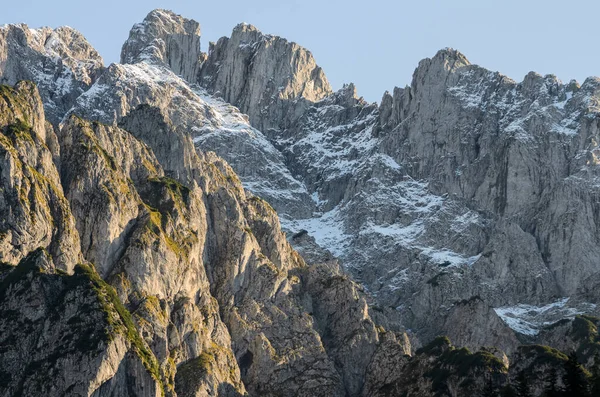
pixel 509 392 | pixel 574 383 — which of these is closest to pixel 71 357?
pixel 509 392

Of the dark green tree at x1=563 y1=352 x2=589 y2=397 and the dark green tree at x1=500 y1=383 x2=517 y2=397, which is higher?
the dark green tree at x1=563 y1=352 x2=589 y2=397

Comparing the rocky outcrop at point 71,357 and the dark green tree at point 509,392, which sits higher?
the rocky outcrop at point 71,357

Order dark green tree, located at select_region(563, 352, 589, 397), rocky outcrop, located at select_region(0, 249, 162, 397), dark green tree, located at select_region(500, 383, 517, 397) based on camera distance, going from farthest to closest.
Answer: rocky outcrop, located at select_region(0, 249, 162, 397), dark green tree, located at select_region(500, 383, 517, 397), dark green tree, located at select_region(563, 352, 589, 397)

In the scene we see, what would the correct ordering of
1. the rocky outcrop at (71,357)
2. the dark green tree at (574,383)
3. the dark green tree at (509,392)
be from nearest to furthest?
the dark green tree at (574,383) → the dark green tree at (509,392) → the rocky outcrop at (71,357)

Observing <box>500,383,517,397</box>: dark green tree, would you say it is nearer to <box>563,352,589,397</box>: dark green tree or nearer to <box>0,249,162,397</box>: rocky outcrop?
<box>563,352,589,397</box>: dark green tree

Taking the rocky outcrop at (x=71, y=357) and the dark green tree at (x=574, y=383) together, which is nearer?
the dark green tree at (x=574, y=383)

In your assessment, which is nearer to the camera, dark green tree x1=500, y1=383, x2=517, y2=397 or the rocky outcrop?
dark green tree x1=500, y1=383, x2=517, y2=397

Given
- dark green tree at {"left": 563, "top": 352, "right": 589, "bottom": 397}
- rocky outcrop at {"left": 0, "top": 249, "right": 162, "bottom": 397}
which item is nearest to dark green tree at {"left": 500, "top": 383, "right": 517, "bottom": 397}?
dark green tree at {"left": 563, "top": 352, "right": 589, "bottom": 397}

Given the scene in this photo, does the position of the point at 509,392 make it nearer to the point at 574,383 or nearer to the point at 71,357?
the point at 574,383

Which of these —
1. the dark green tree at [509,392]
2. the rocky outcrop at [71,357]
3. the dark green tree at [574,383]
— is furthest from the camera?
the rocky outcrop at [71,357]

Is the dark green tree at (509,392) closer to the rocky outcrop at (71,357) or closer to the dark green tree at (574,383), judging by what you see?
the dark green tree at (574,383)

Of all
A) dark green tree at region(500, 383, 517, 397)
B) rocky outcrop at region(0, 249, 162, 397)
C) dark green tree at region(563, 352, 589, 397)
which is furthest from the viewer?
rocky outcrop at region(0, 249, 162, 397)

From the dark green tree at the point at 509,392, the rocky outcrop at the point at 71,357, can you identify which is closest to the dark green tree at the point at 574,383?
the dark green tree at the point at 509,392

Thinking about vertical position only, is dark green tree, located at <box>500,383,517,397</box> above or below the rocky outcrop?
below
